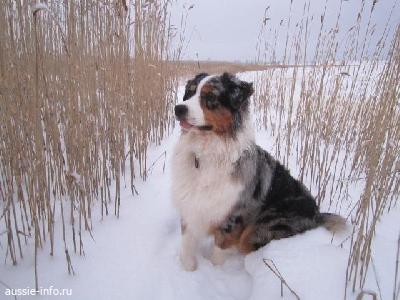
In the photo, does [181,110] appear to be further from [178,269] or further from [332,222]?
[332,222]

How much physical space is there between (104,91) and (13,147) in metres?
0.93

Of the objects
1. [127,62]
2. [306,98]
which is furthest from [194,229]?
[306,98]

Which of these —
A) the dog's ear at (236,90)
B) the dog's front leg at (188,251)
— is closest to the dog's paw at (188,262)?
the dog's front leg at (188,251)

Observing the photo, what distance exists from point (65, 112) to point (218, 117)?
1.22 m

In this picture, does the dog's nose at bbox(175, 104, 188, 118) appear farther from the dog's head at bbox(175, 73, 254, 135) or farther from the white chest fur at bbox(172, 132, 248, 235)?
the white chest fur at bbox(172, 132, 248, 235)

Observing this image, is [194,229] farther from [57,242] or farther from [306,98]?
[306,98]

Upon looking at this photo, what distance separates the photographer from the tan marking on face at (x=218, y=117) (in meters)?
2.07

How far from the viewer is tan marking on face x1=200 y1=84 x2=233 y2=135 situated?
2068mm

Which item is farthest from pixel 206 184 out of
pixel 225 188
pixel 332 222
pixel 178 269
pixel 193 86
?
pixel 332 222

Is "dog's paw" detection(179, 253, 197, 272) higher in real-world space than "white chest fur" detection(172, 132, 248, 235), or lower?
lower

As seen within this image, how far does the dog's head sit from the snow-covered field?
3.12 ft

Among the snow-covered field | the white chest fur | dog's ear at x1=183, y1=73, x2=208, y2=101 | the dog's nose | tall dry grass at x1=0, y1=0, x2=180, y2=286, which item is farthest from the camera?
dog's ear at x1=183, y1=73, x2=208, y2=101

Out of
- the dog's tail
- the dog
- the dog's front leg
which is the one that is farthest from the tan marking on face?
the dog's tail

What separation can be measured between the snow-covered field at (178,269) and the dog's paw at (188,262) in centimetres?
4
